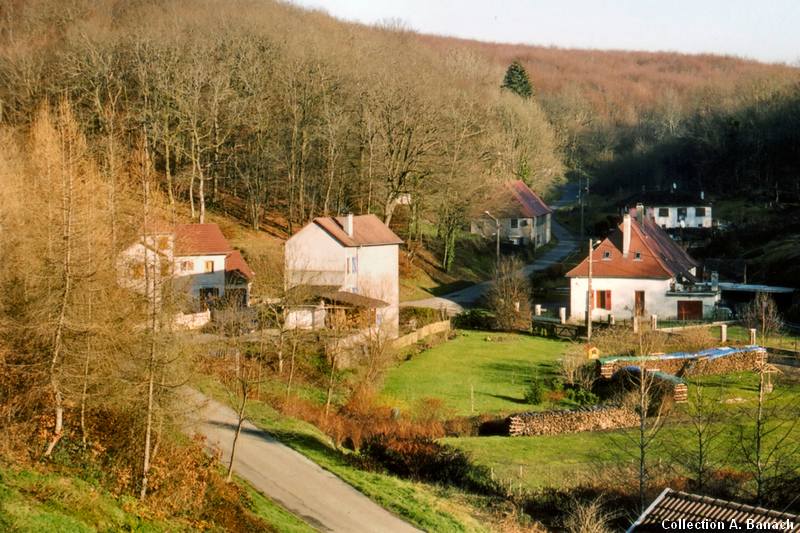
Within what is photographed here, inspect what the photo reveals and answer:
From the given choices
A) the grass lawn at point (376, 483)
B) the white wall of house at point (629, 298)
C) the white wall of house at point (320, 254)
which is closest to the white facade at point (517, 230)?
the white wall of house at point (629, 298)

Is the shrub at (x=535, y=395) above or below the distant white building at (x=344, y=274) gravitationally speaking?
below

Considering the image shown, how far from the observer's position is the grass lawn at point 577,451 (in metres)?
23.6

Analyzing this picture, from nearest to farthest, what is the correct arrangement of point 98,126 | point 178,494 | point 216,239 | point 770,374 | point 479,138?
point 178,494, point 770,374, point 216,239, point 98,126, point 479,138

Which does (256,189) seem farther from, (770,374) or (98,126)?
(770,374)

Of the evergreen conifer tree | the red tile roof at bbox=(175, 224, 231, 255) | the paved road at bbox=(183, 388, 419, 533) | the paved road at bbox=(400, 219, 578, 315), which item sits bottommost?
the paved road at bbox=(183, 388, 419, 533)

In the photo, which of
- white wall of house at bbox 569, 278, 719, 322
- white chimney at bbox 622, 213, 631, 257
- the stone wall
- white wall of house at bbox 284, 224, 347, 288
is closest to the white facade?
white chimney at bbox 622, 213, 631, 257

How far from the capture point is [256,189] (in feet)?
195

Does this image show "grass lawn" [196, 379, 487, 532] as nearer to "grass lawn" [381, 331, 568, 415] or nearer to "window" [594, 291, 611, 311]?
"grass lawn" [381, 331, 568, 415]

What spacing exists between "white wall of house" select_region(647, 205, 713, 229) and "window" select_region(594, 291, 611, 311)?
121 feet

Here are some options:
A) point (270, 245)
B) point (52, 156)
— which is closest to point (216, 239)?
point (270, 245)

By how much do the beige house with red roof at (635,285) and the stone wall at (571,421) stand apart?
20.3 meters

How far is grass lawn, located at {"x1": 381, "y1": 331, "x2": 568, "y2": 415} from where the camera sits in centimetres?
3338

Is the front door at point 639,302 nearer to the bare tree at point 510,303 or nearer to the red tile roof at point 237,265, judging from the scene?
the bare tree at point 510,303

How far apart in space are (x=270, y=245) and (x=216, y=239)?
30.7 ft
